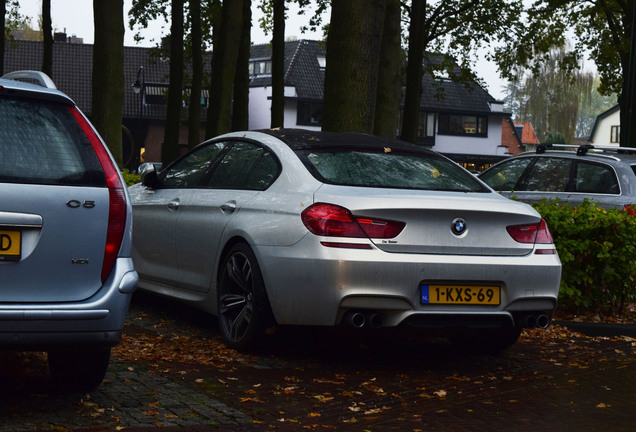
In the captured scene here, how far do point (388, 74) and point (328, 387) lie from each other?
13384 millimetres

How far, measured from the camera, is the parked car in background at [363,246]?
21.3ft

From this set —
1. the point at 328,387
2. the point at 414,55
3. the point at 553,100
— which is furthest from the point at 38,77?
the point at 553,100

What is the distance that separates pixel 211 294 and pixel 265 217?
987mm

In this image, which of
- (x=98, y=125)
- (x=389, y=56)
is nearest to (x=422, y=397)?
(x=98, y=125)

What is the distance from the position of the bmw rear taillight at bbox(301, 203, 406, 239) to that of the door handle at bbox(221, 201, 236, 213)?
1.08m

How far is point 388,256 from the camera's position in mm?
6488

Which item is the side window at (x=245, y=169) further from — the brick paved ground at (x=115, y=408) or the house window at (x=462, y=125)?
the house window at (x=462, y=125)

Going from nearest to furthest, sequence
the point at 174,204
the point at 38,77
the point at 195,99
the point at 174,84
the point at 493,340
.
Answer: the point at 38,77 → the point at 493,340 → the point at 174,204 → the point at 174,84 → the point at 195,99

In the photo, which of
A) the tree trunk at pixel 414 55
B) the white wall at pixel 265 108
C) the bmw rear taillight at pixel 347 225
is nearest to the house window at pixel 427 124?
the white wall at pixel 265 108

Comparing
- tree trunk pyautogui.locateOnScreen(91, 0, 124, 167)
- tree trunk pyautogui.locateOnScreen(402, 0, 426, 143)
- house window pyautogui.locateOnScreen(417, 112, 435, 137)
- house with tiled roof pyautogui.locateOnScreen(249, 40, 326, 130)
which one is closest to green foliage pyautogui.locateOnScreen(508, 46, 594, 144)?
house window pyautogui.locateOnScreen(417, 112, 435, 137)

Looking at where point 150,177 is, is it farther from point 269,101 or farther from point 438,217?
point 269,101

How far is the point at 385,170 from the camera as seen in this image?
7.31 meters

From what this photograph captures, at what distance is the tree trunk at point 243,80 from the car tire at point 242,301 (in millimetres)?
17380

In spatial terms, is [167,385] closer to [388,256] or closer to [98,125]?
[388,256]
